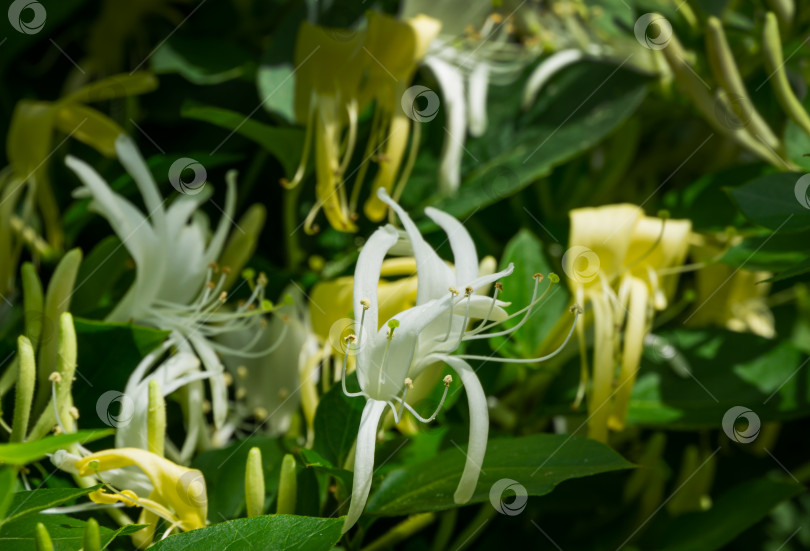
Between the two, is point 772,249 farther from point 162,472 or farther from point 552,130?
point 162,472

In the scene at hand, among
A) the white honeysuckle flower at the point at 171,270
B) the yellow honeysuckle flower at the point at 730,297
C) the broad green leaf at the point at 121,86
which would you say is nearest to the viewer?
the white honeysuckle flower at the point at 171,270

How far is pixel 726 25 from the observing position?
0.92 meters

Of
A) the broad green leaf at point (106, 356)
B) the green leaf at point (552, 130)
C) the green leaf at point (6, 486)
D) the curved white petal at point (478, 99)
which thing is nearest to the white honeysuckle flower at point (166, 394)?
the broad green leaf at point (106, 356)

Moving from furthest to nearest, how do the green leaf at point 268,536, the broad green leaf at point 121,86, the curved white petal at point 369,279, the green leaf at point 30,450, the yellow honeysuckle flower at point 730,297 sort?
1. the yellow honeysuckle flower at point 730,297
2. the broad green leaf at point 121,86
3. the curved white petal at point 369,279
4. the green leaf at point 268,536
5. the green leaf at point 30,450

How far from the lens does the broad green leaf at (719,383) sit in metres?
0.76

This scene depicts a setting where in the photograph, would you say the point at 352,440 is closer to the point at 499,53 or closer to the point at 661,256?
the point at 661,256

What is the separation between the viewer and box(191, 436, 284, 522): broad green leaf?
2.05ft

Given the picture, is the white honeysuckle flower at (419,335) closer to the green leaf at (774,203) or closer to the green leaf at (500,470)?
the green leaf at (500,470)

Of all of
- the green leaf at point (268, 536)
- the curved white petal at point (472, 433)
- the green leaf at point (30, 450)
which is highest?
the green leaf at point (30, 450)

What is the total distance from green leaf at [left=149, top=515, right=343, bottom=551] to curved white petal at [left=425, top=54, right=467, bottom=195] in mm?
480

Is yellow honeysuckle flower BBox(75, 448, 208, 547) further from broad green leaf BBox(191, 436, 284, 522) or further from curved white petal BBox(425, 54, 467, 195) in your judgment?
curved white petal BBox(425, 54, 467, 195)

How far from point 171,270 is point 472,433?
0.33 m

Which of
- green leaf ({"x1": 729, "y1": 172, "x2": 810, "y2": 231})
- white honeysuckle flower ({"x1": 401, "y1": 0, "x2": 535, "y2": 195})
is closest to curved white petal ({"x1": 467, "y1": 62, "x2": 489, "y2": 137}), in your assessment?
white honeysuckle flower ({"x1": 401, "y1": 0, "x2": 535, "y2": 195})

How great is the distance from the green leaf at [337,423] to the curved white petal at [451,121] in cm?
34
